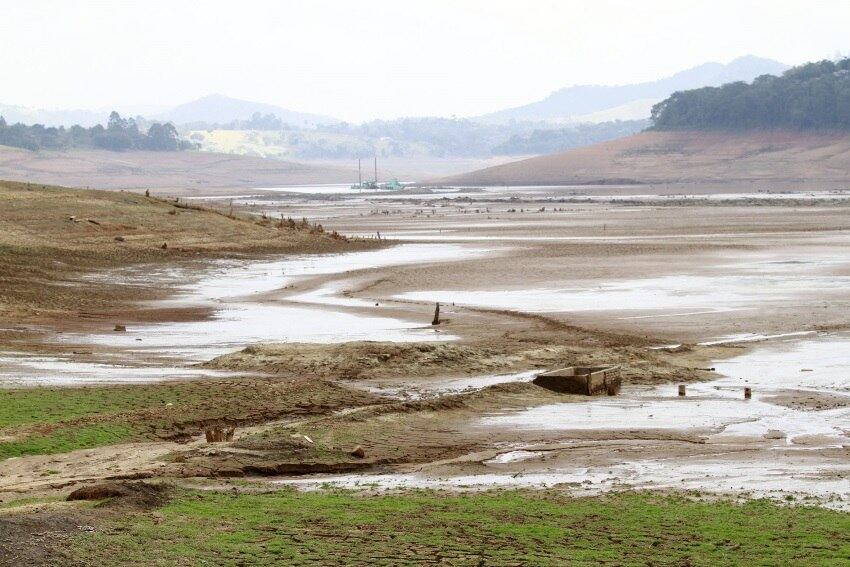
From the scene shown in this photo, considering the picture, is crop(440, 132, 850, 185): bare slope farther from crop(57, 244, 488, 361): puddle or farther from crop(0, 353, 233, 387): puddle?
crop(0, 353, 233, 387): puddle

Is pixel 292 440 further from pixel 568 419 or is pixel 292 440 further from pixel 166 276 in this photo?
pixel 166 276

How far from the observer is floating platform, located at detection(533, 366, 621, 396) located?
76.8 ft

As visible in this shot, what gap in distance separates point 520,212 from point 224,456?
76215 millimetres

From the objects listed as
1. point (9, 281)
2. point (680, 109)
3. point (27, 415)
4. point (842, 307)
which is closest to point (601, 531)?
point (27, 415)

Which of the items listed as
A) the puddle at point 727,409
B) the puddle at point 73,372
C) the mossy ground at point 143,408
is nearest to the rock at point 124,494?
the mossy ground at point 143,408

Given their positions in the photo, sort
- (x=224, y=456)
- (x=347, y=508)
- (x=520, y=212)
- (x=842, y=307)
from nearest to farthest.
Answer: (x=347, y=508) < (x=224, y=456) < (x=842, y=307) < (x=520, y=212)

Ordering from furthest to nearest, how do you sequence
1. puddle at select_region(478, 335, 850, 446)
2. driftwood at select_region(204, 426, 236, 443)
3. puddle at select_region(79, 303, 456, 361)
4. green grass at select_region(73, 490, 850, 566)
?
puddle at select_region(79, 303, 456, 361) < puddle at select_region(478, 335, 850, 446) < driftwood at select_region(204, 426, 236, 443) < green grass at select_region(73, 490, 850, 566)

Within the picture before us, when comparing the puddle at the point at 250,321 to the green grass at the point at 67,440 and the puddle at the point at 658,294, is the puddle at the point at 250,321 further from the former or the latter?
the green grass at the point at 67,440

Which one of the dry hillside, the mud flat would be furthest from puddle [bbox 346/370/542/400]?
the dry hillside

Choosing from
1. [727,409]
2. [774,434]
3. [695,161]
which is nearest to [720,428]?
[774,434]

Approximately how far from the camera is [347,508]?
14336mm

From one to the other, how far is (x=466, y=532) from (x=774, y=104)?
15608 cm

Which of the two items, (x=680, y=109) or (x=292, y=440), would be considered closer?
(x=292, y=440)

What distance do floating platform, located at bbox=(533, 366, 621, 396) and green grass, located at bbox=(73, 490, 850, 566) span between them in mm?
8259
